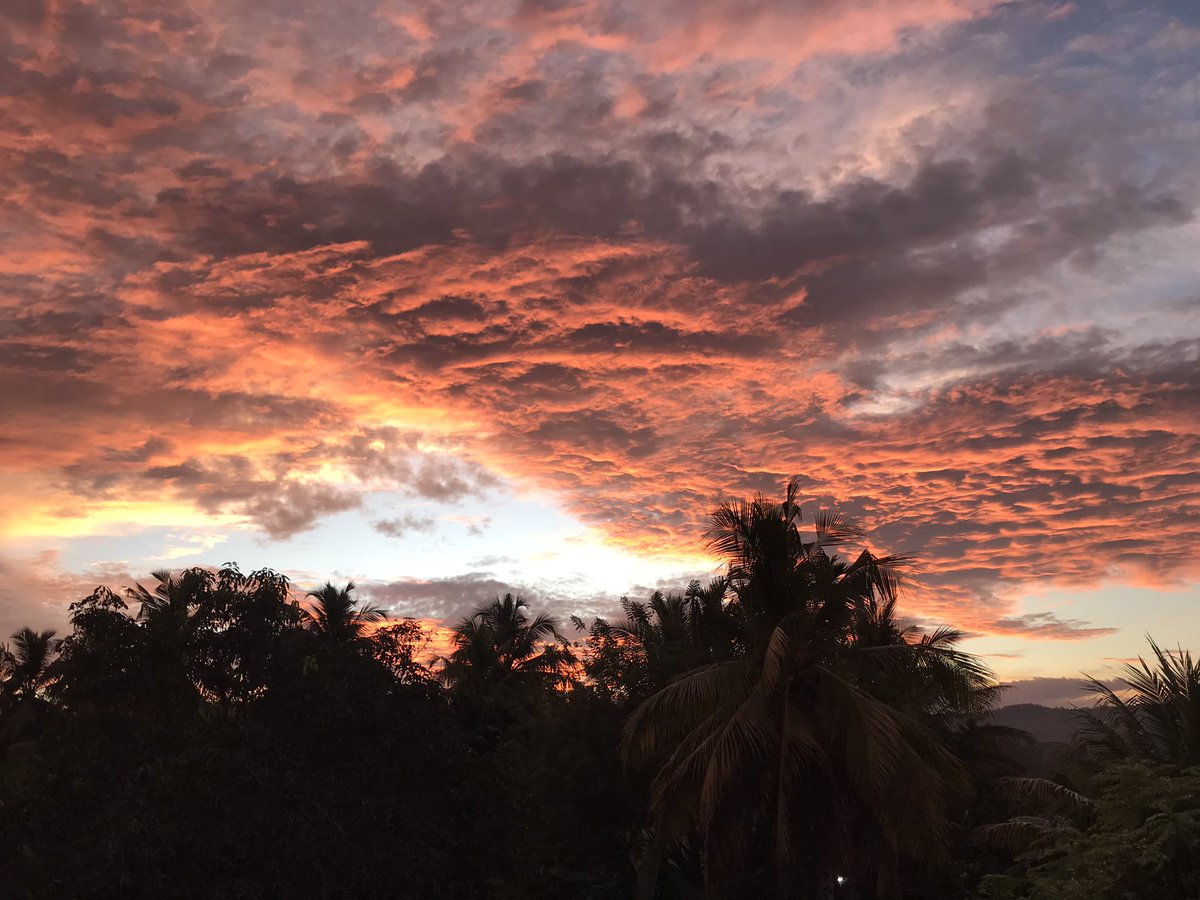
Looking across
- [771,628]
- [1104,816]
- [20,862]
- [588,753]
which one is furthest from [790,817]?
[20,862]

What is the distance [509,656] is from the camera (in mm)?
49812

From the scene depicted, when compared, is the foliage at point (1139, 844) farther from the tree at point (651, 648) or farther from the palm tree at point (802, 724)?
the tree at point (651, 648)

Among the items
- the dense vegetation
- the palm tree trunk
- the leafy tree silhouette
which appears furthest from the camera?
the leafy tree silhouette

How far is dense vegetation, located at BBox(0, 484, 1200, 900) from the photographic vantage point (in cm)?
1753

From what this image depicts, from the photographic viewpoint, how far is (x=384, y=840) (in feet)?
63.0

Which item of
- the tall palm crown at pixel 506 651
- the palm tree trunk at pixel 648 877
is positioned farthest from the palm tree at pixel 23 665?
the palm tree trunk at pixel 648 877

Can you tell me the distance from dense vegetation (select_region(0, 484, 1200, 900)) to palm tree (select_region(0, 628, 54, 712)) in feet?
106

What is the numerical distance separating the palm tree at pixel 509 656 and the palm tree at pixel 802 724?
1986cm

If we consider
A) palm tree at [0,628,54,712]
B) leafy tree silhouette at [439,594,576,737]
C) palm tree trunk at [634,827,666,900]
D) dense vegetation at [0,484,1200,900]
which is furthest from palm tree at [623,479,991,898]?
palm tree at [0,628,54,712]

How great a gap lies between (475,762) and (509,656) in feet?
93.0

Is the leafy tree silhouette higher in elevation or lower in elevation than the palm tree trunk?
higher

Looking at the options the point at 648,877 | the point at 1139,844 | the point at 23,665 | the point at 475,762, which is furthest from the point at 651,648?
the point at 23,665

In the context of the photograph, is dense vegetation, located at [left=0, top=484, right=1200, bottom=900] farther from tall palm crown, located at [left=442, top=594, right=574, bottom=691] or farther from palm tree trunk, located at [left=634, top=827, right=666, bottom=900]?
tall palm crown, located at [left=442, top=594, right=574, bottom=691]

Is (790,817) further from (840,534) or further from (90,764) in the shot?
(90,764)
